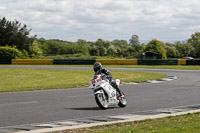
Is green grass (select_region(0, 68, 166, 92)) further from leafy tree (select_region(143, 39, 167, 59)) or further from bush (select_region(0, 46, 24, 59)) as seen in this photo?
leafy tree (select_region(143, 39, 167, 59))

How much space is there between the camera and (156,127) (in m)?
8.17

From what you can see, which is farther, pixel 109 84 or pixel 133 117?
pixel 109 84

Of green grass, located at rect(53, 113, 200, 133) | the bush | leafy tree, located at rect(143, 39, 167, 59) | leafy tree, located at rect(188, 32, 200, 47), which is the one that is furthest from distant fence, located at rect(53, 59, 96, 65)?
leafy tree, located at rect(188, 32, 200, 47)

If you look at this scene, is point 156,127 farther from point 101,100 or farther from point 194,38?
point 194,38

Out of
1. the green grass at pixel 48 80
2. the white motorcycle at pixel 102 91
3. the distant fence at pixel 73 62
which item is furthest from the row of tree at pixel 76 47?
the white motorcycle at pixel 102 91

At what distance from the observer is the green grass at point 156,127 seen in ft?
25.3

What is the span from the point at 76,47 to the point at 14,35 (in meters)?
89.2

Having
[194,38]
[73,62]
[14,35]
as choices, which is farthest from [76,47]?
[73,62]

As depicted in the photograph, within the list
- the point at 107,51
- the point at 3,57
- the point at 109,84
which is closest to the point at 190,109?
the point at 109,84

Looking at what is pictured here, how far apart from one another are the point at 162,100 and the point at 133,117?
15.1 ft

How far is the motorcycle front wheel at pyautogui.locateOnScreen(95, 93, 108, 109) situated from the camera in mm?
11508

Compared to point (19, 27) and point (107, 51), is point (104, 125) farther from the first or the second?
point (107, 51)

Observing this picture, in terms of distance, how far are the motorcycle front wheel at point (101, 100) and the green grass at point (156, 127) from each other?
2.45 m

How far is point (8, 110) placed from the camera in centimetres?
1161
